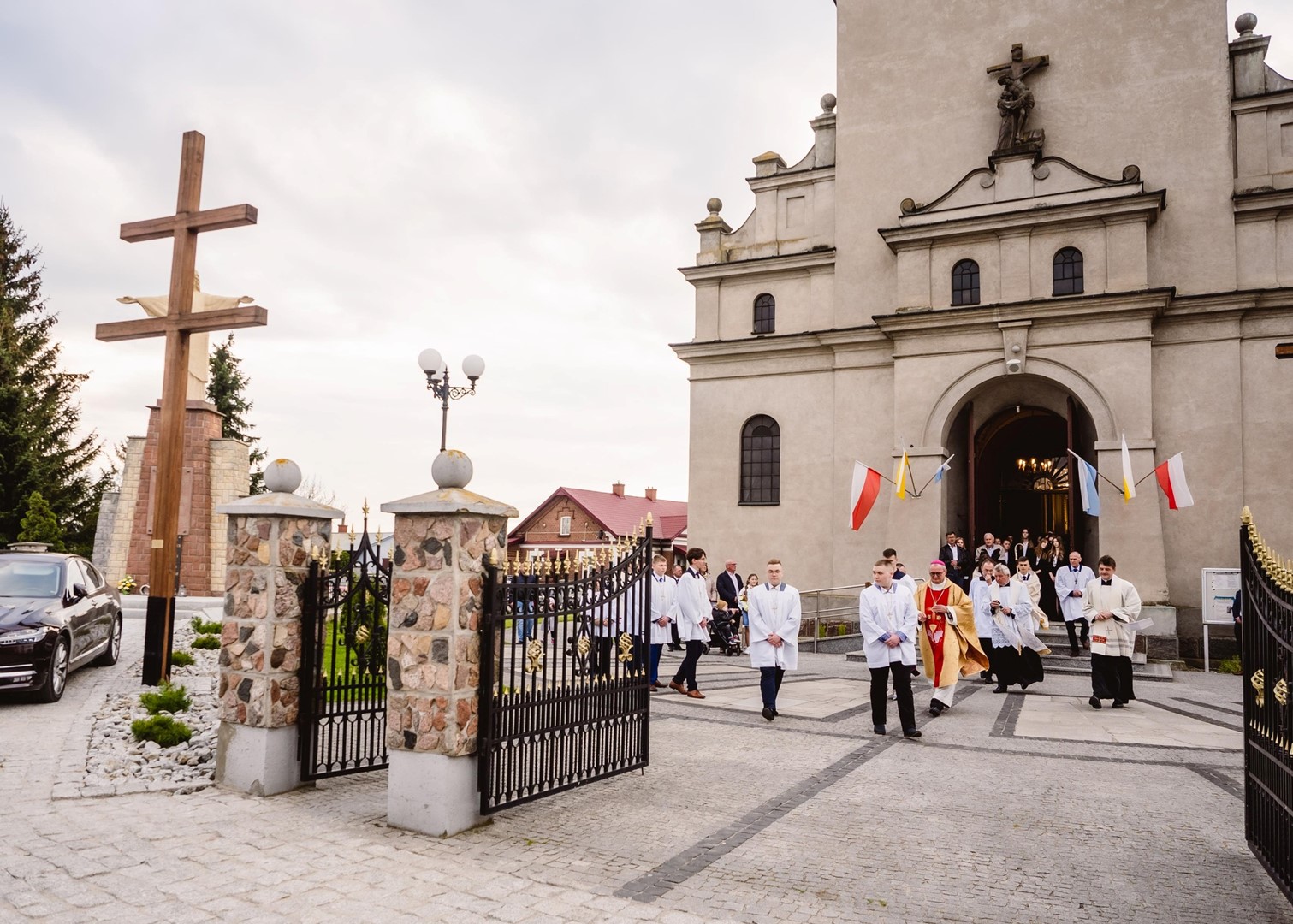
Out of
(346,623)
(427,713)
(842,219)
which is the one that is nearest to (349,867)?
(427,713)

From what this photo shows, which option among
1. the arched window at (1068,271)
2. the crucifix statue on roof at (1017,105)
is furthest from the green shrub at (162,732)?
the crucifix statue on roof at (1017,105)

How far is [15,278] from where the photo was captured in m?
34.3

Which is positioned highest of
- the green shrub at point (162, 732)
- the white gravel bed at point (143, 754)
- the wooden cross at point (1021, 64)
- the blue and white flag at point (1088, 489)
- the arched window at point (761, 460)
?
the wooden cross at point (1021, 64)

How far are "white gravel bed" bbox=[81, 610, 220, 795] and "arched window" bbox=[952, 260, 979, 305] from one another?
17695mm

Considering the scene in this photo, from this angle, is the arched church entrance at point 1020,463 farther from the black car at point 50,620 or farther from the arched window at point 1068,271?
the black car at point 50,620

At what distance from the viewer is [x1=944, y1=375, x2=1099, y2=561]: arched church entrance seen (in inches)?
817

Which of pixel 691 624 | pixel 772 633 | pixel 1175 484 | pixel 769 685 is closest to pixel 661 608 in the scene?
pixel 691 624

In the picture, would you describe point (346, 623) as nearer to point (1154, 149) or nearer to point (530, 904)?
point (530, 904)

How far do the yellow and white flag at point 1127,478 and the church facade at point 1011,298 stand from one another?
18 centimetres

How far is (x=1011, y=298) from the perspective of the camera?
2033cm

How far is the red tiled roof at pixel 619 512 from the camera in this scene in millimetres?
49125

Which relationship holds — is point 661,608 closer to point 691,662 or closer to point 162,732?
point 691,662

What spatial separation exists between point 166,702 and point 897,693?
7415mm

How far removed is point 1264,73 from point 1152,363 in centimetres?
705
